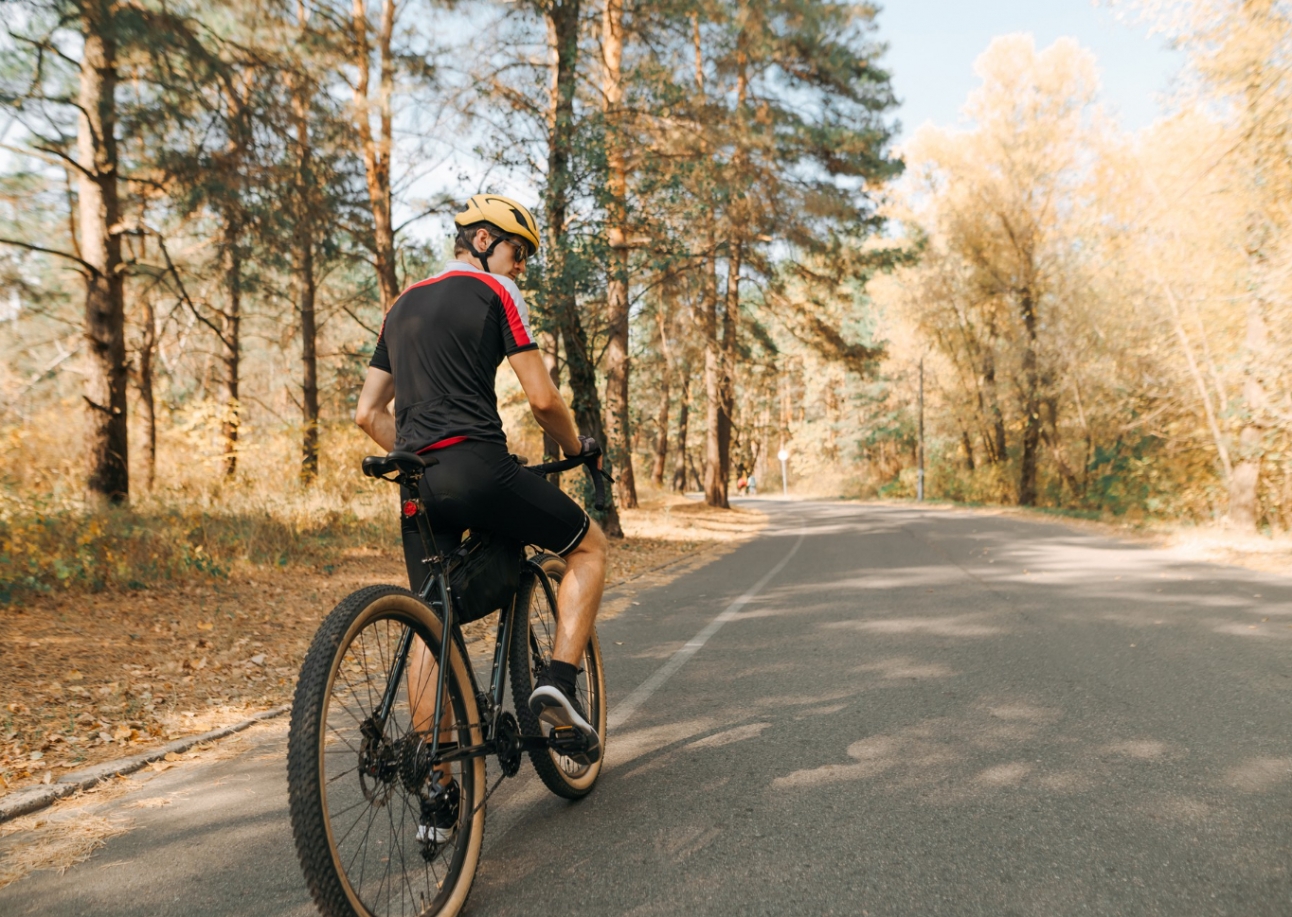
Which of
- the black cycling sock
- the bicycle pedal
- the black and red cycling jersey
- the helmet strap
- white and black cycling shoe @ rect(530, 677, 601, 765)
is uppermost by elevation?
the helmet strap

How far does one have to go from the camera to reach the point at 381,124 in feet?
49.2

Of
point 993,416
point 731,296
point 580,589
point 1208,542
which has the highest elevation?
point 731,296

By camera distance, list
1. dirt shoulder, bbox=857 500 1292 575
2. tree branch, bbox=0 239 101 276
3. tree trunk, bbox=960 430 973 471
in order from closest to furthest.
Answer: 1. tree branch, bbox=0 239 101 276
2. dirt shoulder, bbox=857 500 1292 575
3. tree trunk, bbox=960 430 973 471

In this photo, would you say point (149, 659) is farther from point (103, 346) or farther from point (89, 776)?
point (103, 346)

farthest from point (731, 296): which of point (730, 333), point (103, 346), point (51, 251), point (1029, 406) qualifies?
point (51, 251)

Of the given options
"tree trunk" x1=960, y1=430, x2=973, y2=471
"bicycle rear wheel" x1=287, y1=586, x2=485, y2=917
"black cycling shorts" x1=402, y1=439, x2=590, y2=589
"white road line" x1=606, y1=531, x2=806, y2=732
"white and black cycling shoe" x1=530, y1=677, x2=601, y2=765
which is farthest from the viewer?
"tree trunk" x1=960, y1=430, x2=973, y2=471

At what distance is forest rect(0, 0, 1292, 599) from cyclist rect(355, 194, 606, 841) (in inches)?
231

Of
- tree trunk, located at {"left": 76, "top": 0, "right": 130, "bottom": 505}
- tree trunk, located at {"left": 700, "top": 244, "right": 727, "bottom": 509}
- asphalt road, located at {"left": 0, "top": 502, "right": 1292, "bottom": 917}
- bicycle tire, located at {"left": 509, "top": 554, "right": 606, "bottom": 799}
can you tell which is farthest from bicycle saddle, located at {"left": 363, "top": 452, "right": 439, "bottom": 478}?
tree trunk, located at {"left": 700, "top": 244, "right": 727, "bottom": 509}

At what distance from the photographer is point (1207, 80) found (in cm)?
1341

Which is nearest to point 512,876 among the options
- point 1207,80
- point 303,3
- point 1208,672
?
point 1208,672

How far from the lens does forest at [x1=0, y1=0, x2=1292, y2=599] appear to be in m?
8.98

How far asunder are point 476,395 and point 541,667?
1130 mm

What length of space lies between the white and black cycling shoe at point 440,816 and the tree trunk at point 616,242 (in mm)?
Result: 12067

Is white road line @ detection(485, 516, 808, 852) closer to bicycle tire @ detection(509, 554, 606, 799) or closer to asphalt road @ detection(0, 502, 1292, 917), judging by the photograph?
asphalt road @ detection(0, 502, 1292, 917)
